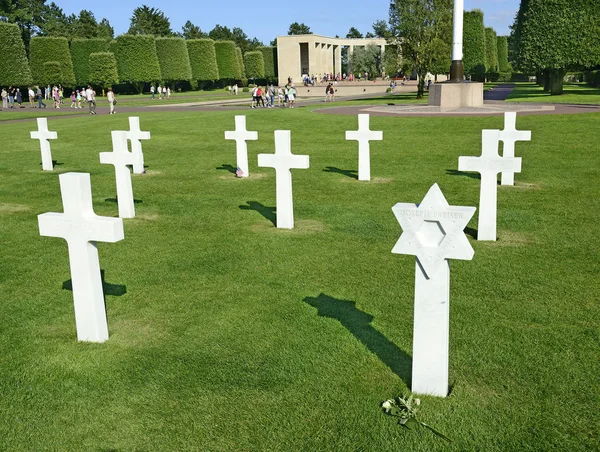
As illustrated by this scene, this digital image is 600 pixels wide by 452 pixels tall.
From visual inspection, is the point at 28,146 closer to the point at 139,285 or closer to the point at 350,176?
the point at 350,176

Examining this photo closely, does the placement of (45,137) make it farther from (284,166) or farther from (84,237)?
(84,237)

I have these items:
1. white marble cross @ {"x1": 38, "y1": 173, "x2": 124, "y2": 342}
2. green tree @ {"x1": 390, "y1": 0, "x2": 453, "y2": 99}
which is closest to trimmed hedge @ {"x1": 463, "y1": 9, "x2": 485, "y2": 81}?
green tree @ {"x1": 390, "y1": 0, "x2": 453, "y2": 99}

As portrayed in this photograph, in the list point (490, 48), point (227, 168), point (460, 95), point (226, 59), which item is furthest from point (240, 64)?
point (227, 168)

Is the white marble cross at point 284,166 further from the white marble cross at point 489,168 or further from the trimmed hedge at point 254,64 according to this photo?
the trimmed hedge at point 254,64

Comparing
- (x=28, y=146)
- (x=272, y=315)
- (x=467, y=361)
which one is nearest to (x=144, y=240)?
(x=272, y=315)

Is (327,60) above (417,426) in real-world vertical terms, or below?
above

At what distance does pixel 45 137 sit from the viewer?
13961 mm

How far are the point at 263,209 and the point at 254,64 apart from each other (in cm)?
7329

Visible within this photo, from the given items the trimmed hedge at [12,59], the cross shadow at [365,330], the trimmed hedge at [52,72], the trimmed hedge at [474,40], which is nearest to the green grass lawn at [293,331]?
the cross shadow at [365,330]

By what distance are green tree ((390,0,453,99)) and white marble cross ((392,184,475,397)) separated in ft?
109

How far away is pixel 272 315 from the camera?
5.38 meters

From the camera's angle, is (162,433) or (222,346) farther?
(222,346)

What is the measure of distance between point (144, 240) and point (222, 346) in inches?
145

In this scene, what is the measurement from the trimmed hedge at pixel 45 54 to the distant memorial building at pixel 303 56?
1084 inches
